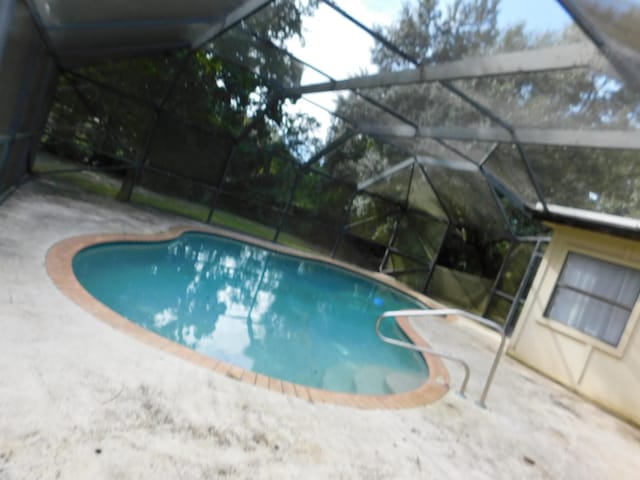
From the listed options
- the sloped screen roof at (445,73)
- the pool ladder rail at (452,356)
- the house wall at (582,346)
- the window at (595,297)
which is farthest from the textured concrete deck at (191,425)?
the sloped screen roof at (445,73)

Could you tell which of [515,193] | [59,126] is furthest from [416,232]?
[59,126]

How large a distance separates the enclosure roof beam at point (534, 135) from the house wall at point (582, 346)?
174cm

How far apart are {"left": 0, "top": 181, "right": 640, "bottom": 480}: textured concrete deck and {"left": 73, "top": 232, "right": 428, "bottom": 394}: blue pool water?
945 mm

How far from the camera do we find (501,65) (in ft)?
12.9

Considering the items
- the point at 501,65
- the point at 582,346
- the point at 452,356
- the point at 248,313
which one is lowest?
the point at 248,313

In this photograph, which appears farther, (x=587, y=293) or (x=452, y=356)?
(x=587, y=293)

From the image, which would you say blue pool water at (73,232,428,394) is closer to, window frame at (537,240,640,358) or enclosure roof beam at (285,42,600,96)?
window frame at (537,240,640,358)

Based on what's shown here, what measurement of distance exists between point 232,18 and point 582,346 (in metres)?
6.98

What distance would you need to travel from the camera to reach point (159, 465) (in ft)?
5.76

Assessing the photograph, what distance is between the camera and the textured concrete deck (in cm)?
176

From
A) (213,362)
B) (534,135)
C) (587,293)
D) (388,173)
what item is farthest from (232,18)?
(587,293)

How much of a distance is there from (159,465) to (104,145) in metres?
9.30

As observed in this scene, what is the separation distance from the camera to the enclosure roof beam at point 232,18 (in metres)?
5.14

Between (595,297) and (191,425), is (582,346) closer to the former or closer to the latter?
(595,297)
